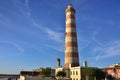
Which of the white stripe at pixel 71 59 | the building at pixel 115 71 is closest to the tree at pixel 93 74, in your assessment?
the white stripe at pixel 71 59

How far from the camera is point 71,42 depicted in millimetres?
65812

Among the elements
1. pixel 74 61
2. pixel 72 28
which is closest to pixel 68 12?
pixel 72 28

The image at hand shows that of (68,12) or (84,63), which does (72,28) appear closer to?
(68,12)

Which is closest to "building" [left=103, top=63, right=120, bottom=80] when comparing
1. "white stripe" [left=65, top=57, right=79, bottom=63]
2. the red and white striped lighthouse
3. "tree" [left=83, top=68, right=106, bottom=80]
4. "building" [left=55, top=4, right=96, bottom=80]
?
"tree" [left=83, top=68, right=106, bottom=80]

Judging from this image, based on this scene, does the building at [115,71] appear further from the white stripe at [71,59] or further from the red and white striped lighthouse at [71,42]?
the white stripe at [71,59]

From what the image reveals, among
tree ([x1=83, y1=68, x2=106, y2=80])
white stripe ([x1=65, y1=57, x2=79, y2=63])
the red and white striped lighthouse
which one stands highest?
the red and white striped lighthouse

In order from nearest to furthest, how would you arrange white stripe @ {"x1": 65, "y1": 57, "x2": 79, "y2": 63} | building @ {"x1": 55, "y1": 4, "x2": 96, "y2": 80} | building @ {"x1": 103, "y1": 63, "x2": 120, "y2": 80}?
1. building @ {"x1": 55, "y1": 4, "x2": 96, "y2": 80}
2. white stripe @ {"x1": 65, "y1": 57, "x2": 79, "y2": 63}
3. building @ {"x1": 103, "y1": 63, "x2": 120, "y2": 80}

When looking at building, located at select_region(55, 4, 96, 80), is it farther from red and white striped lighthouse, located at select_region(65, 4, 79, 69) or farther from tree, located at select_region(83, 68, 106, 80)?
tree, located at select_region(83, 68, 106, 80)

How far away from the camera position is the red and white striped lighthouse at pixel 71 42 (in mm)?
64562

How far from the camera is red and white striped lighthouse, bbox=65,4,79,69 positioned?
64.6 meters

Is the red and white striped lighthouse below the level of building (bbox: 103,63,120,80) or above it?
above

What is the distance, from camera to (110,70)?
71.6m

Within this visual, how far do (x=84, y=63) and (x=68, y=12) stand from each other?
59.2 feet

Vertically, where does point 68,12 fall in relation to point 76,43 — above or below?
above
